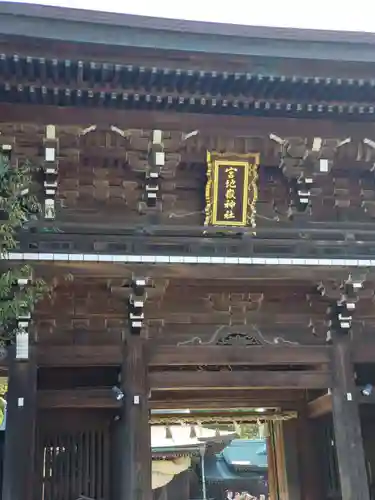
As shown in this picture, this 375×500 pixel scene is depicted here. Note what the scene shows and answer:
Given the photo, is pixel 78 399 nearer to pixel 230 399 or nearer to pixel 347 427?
pixel 230 399

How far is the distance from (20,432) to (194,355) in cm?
209

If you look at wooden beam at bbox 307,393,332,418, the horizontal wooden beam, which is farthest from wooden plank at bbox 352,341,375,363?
wooden beam at bbox 307,393,332,418

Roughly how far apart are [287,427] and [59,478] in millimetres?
3815

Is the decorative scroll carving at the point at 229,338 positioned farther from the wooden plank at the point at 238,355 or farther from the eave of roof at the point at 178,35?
the eave of roof at the point at 178,35

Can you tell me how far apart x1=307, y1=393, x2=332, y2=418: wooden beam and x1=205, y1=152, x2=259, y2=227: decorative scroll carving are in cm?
248

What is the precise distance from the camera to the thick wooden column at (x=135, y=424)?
639cm

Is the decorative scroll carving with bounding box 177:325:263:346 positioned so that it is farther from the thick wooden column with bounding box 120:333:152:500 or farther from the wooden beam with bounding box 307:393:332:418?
the wooden beam with bounding box 307:393:332:418

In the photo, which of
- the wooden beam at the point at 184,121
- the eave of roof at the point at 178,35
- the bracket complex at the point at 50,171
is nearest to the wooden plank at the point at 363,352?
the wooden beam at the point at 184,121

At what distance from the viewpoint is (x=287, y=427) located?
9.38 metres

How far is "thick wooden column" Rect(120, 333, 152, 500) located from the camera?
6.39 meters

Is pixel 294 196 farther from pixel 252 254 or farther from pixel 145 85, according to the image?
pixel 145 85

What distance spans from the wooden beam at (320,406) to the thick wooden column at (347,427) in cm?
23

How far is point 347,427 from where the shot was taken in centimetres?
697

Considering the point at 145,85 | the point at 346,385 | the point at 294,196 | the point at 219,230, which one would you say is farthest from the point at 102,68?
the point at 346,385
